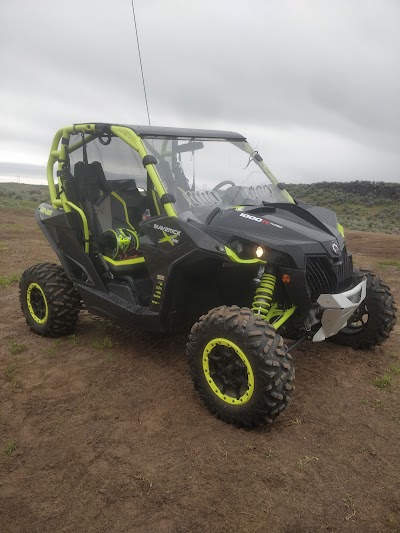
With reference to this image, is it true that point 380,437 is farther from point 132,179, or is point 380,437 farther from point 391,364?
point 132,179

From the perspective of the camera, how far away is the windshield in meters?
4.30

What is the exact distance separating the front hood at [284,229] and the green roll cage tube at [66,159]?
0.20 m

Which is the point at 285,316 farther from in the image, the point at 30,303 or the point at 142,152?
the point at 30,303

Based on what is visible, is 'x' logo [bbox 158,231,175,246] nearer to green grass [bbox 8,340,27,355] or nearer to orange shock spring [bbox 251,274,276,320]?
orange shock spring [bbox 251,274,276,320]

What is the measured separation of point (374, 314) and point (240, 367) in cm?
181

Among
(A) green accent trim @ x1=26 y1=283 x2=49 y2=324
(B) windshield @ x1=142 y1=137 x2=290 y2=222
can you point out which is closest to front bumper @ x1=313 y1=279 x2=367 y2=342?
(B) windshield @ x1=142 y1=137 x2=290 y2=222

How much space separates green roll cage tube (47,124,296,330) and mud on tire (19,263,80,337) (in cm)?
56

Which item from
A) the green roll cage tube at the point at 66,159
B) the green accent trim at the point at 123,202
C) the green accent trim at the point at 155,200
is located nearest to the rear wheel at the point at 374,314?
the green roll cage tube at the point at 66,159

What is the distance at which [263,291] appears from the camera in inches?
146

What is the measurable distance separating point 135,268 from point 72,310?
98cm

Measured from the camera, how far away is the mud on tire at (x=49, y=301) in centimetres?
519

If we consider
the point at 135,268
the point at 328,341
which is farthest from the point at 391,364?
the point at 135,268

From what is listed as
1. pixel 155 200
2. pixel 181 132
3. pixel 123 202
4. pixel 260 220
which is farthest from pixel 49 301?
pixel 260 220

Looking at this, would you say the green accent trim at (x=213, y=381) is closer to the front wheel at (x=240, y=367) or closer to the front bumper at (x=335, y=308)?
the front wheel at (x=240, y=367)
